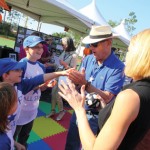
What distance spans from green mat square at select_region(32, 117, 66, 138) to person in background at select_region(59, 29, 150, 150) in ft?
10.9

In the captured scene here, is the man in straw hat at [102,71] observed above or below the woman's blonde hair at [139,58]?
below

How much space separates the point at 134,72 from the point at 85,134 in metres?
0.51

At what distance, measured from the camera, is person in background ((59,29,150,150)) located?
119 centimetres

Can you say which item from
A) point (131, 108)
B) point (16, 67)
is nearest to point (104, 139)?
point (131, 108)

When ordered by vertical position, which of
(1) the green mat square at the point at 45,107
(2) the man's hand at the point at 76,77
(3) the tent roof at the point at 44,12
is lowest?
(1) the green mat square at the point at 45,107

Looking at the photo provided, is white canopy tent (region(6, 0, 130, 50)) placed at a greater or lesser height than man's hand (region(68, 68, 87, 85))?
greater

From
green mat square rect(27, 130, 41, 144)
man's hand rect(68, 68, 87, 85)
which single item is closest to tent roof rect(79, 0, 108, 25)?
green mat square rect(27, 130, 41, 144)

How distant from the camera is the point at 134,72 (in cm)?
130

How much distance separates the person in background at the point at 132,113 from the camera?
1.19 meters

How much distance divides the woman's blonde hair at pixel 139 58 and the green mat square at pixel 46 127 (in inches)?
138

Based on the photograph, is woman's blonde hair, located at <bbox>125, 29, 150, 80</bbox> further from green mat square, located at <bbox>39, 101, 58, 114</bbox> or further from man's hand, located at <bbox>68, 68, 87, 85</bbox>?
green mat square, located at <bbox>39, 101, 58, 114</bbox>

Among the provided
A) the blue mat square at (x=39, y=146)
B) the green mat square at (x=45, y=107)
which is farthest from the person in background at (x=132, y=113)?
the green mat square at (x=45, y=107)

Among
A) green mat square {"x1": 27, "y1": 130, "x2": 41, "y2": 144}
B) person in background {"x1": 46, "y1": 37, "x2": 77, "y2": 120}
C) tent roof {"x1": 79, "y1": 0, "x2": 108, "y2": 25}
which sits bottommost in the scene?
green mat square {"x1": 27, "y1": 130, "x2": 41, "y2": 144}

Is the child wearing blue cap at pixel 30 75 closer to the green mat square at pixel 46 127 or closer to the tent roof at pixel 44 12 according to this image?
the green mat square at pixel 46 127
